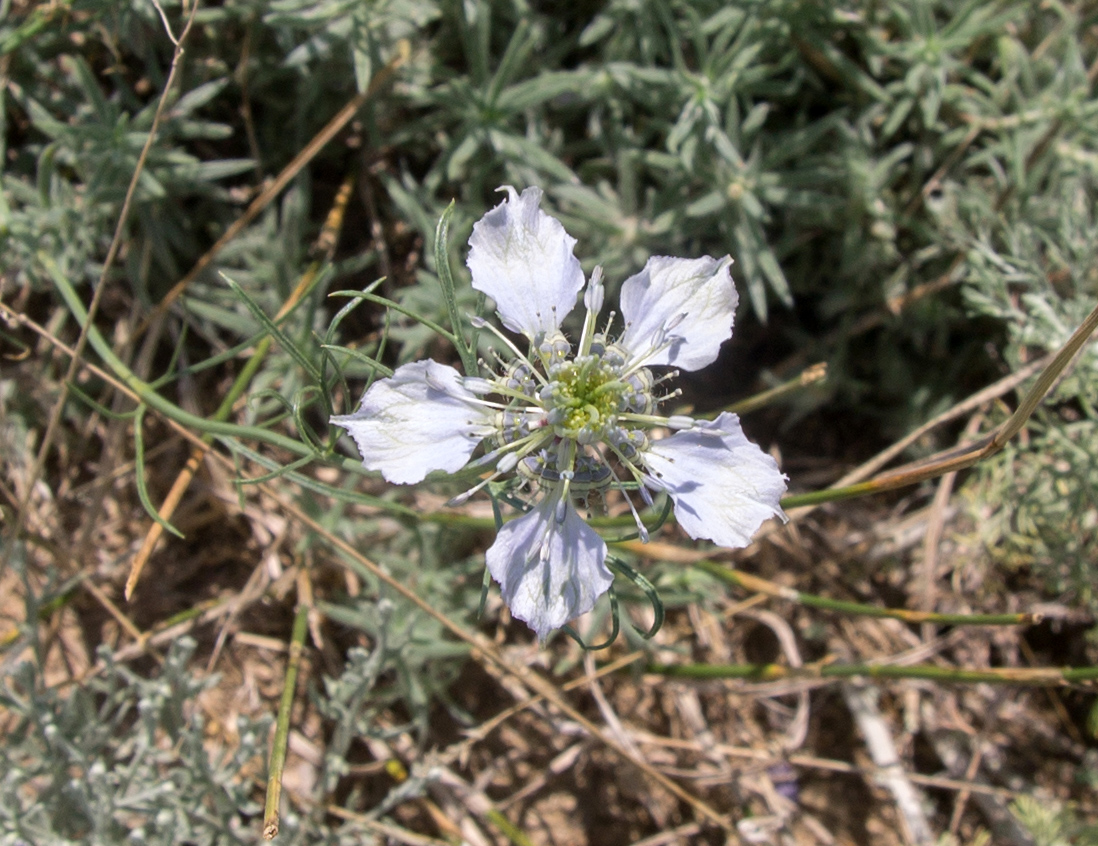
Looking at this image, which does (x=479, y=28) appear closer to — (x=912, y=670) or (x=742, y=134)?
(x=742, y=134)

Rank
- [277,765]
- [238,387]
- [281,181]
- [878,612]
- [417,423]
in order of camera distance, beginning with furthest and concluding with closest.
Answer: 1. [281,181]
2. [238,387]
3. [878,612]
4. [277,765]
5. [417,423]

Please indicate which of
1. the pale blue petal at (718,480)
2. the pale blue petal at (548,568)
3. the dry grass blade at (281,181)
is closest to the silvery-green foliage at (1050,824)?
the pale blue petal at (718,480)

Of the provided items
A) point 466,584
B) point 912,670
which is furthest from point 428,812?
point 912,670

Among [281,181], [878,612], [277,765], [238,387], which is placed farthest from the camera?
[281,181]

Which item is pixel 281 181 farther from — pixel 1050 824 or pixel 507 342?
pixel 1050 824

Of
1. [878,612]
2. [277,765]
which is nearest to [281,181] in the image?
[277,765]

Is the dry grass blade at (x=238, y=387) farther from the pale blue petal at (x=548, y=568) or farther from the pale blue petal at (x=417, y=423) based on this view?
the pale blue petal at (x=548, y=568)

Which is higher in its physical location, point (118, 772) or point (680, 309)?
point (680, 309)

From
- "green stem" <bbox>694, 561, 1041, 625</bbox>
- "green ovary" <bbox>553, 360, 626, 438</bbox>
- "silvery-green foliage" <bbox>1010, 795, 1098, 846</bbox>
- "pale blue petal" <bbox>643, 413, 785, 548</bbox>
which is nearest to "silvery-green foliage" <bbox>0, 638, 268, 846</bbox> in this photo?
"green stem" <bbox>694, 561, 1041, 625</bbox>
